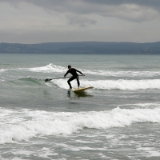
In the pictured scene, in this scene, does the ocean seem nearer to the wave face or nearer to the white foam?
the white foam

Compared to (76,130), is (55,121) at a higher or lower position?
higher

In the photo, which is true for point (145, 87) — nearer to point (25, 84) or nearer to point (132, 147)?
point (25, 84)

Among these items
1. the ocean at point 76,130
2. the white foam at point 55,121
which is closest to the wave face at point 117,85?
the ocean at point 76,130

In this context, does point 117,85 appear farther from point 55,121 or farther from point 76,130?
point 76,130

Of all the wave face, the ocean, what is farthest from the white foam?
the wave face

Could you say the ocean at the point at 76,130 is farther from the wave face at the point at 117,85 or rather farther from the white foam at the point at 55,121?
the wave face at the point at 117,85

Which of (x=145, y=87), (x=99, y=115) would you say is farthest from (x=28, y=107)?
(x=145, y=87)

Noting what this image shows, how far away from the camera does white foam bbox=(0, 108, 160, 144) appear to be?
11.2m

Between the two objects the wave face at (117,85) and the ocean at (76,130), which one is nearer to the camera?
the ocean at (76,130)

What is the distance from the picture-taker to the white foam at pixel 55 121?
36.7ft

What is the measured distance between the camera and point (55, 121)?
12.6m

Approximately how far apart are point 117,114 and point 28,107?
4605 millimetres

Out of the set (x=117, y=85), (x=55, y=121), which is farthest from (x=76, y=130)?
(x=117, y=85)

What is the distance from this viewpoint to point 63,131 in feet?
39.1
